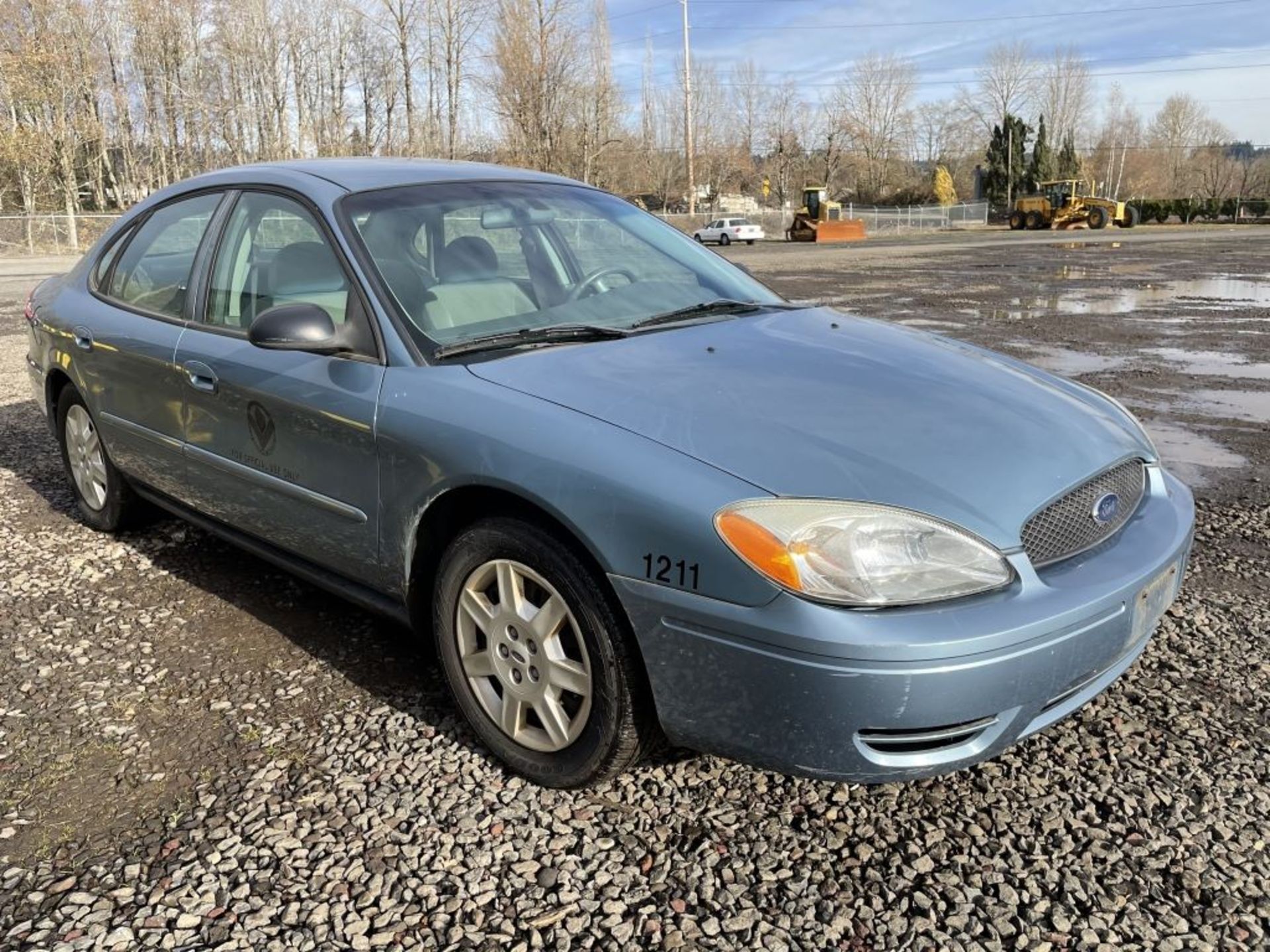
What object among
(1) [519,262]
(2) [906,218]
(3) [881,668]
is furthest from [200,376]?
(2) [906,218]

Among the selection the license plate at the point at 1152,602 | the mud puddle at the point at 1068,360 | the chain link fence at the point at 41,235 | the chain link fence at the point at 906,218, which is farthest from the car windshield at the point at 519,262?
the chain link fence at the point at 906,218

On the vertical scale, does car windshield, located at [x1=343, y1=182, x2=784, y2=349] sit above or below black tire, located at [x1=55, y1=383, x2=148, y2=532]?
above

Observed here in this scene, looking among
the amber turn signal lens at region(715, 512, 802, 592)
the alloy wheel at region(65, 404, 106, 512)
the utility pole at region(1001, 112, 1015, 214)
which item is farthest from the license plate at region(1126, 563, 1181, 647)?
the utility pole at region(1001, 112, 1015, 214)

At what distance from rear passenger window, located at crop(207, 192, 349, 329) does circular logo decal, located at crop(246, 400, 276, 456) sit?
13.7 inches

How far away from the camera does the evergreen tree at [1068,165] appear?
74.4 m

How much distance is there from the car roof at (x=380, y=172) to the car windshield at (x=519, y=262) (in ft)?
0.21

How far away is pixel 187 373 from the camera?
3.55m

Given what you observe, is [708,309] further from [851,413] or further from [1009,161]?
[1009,161]

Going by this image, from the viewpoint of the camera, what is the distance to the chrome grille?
7.36 ft

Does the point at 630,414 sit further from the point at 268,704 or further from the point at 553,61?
the point at 553,61

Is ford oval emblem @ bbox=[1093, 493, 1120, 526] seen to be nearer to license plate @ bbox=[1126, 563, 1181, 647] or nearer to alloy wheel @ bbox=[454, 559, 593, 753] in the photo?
license plate @ bbox=[1126, 563, 1181, 647]

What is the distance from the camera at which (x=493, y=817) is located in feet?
8.17

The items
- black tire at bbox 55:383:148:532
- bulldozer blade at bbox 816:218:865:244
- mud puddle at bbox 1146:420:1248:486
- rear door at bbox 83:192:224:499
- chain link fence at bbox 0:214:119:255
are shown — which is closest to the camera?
rear door at bbox 83:192:224:499

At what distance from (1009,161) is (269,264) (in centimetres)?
8004
